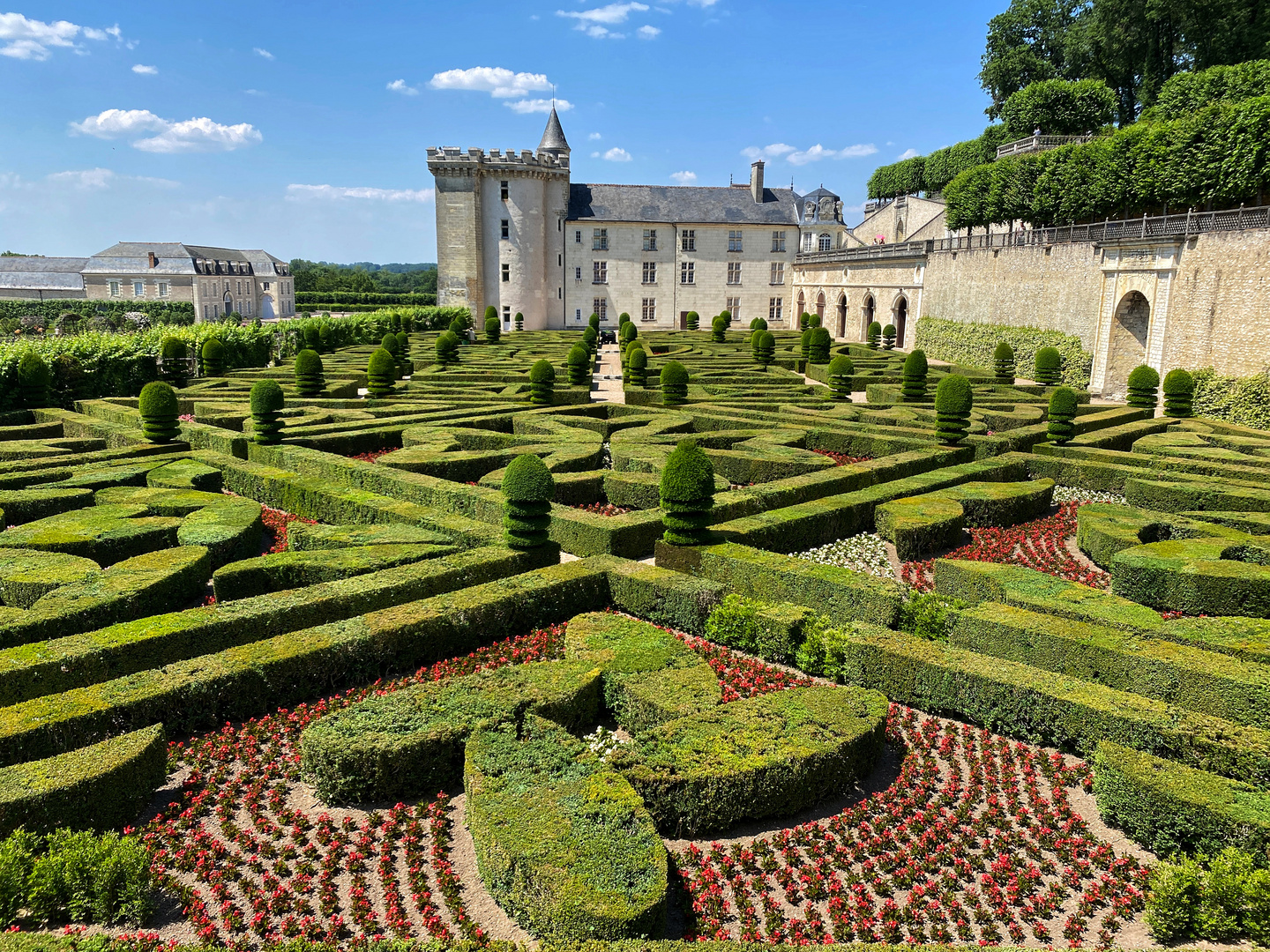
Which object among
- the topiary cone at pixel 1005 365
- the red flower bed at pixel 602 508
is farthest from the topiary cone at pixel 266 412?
the topiary cone at pixel 1005 365

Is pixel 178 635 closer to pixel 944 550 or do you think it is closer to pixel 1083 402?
pixel 944 550

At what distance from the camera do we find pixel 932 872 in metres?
6.27

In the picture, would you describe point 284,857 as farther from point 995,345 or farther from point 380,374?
point 995,345

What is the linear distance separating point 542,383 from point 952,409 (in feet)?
36.7

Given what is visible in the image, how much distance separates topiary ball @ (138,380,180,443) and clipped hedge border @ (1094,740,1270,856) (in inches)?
694

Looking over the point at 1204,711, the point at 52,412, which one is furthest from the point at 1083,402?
the point at 52,412

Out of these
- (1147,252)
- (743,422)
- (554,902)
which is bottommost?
(554,902)

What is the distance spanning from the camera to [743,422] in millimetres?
20859

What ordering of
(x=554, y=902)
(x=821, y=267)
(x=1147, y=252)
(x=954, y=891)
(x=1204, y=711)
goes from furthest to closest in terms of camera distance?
(x=821, y=267), (x=1147, y=252), (x=1204, y=711), (x=954, y=891), (x=554, y=902)

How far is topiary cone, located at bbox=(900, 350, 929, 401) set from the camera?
25234mm

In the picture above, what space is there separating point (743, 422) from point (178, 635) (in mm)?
14668

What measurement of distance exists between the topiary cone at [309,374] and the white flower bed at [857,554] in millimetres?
17138

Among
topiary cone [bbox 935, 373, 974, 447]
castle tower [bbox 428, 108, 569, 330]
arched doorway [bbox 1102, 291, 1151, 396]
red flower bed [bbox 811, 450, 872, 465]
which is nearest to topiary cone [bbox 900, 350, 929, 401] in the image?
topiary cone [bbox 935, 373, 974, 447]

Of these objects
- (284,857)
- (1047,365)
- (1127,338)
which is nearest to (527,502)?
(284,857)
